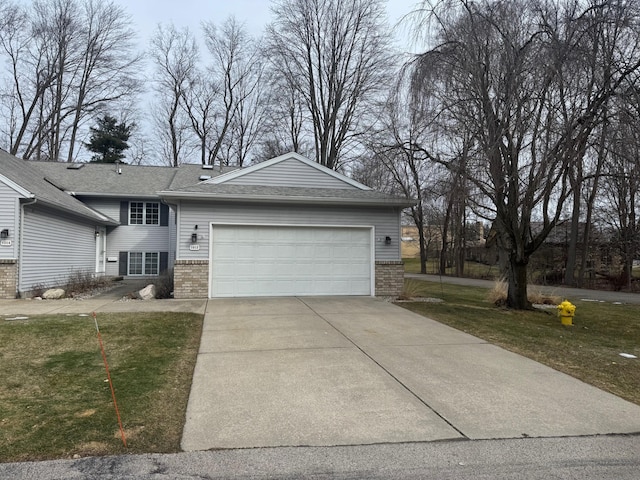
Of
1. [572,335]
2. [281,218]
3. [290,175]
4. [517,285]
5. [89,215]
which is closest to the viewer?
[572,335]

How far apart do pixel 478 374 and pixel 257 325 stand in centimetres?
444

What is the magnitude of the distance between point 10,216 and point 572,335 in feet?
47.9

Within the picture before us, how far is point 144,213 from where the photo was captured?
21.2 meters

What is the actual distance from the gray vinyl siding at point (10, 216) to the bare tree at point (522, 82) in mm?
11489

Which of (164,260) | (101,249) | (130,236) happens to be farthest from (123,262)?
(164,260)

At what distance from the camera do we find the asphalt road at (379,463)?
10.1ft

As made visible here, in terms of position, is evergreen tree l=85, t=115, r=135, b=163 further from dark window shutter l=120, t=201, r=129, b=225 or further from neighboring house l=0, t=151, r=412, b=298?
neighboring house l=0, t=151, r=412, b=298

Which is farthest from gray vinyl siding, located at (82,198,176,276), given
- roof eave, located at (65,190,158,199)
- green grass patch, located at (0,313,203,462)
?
green grass patch, located at (0,313,203,462)

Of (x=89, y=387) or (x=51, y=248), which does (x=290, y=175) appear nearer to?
(x=51, y=248)

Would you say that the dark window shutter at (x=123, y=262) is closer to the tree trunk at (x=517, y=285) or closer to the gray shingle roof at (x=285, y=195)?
the gray shingle roof at (x=285, y=195)

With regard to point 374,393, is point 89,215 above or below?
→ above

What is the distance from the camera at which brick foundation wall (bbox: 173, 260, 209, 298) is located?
1266cm

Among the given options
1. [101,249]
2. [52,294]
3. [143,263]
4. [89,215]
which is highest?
[89,215]

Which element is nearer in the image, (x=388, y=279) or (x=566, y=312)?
(x=566, y=312)
